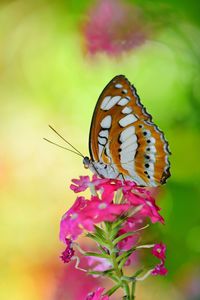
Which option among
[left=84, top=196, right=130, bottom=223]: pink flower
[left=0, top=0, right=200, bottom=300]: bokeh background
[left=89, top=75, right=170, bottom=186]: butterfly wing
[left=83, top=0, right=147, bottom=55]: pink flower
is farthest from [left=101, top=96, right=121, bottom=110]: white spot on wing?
[left=83, top=0, right=147, bottom=55]: pink flower

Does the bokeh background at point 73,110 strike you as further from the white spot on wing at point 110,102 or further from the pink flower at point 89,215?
the pink flower at point 89,215

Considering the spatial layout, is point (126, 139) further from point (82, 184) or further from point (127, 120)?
point (82, 184)

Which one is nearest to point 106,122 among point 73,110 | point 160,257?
point 160,257

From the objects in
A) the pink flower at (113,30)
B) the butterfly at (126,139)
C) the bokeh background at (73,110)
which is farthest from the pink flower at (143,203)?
the pink flower at (113,30)

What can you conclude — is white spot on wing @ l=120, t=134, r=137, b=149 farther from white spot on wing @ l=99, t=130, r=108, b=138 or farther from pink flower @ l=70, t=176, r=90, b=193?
pink flower @ l=70, t=176, r=90, b=193

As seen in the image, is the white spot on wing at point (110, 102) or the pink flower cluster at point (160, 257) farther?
the white spot on wing at point (110, 102)
